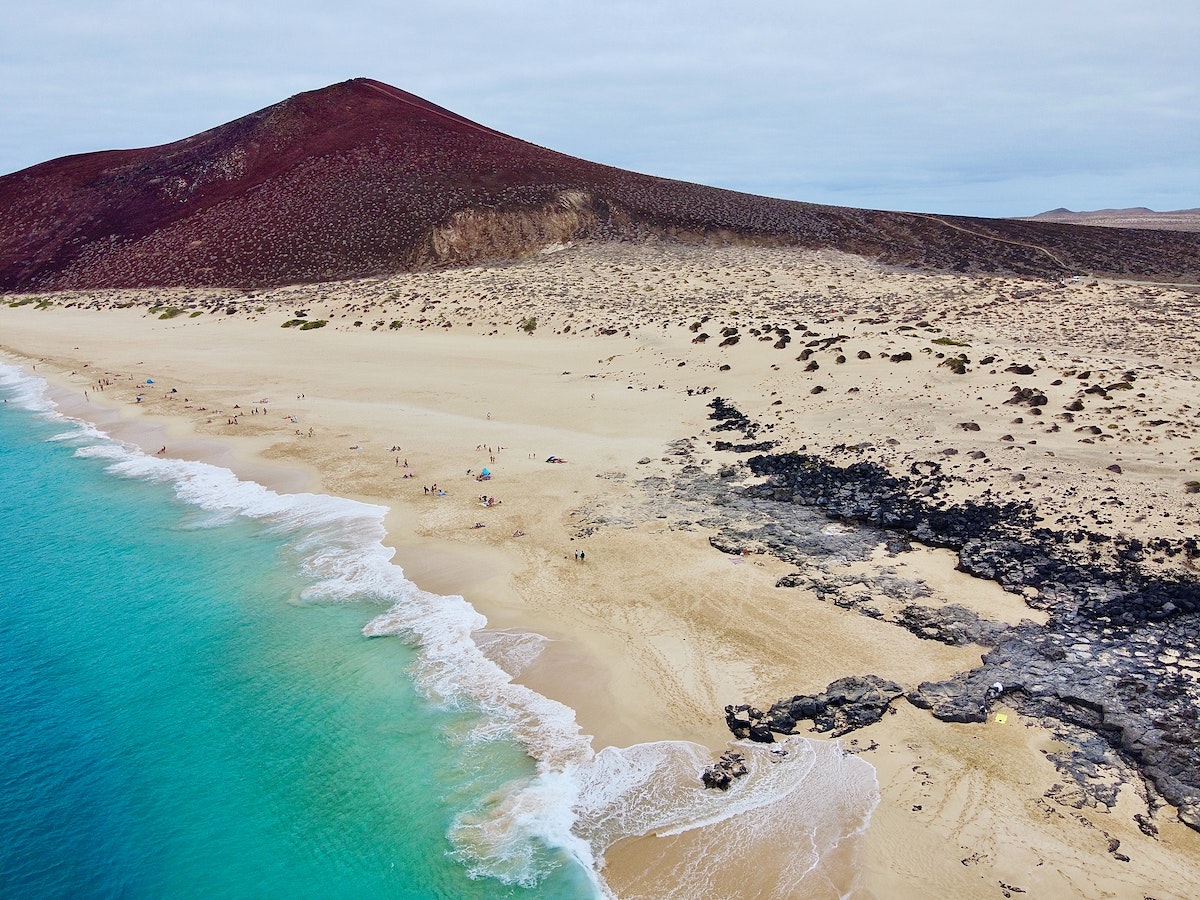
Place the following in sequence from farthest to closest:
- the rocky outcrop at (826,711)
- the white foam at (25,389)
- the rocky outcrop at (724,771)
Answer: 1. the white foam at (25,389)
2. the rocky outcrop at (826,711)
3. the rocky outcrop at (724,771)

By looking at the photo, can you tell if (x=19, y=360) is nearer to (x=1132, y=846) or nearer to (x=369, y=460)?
(x=369, y=460)

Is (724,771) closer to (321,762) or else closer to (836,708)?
(836,708)

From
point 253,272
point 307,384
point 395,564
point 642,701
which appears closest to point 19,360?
point 253,272

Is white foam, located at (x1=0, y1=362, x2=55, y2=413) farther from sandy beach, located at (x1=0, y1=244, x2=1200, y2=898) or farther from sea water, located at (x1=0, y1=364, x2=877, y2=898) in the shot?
sea water, located at (x1=0, y1=364, x2=877, y2=898)

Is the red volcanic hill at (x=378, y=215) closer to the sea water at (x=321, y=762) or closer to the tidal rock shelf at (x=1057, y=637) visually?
the tidal rock shelf at (x=1057, y=637)

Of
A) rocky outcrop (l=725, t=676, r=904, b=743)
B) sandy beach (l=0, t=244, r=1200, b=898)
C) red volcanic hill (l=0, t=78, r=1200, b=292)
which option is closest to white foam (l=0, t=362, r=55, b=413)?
sandy beach (l=0, t=244, r=1200, b=898)

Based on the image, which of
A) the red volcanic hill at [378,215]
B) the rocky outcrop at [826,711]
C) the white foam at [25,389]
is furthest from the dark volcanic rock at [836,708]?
the red volcanic hill at [378,215]

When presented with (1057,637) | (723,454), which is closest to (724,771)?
(1057,637)
